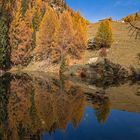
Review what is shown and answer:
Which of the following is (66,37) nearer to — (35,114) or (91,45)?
(91,45)

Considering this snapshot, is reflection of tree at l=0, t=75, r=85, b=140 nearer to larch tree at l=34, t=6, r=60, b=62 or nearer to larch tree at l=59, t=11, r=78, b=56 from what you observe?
larch tree at l=59, t=11, r=78, b=56

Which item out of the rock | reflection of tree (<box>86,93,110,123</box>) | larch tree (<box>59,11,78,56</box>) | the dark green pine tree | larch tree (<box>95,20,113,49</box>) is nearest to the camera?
reflection of tree (<box>86,93,110,123</box>)

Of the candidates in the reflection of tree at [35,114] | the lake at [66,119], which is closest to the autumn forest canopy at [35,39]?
the reflection of tree at [35,114]

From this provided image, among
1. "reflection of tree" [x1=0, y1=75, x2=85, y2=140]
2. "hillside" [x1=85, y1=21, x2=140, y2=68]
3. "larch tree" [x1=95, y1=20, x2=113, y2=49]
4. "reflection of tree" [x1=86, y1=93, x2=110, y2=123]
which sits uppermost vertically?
"larch tree" [x1=95, y1=20, x2=113, y2=49]

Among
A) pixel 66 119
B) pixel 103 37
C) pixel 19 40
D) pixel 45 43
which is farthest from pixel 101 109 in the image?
pixel 103 37

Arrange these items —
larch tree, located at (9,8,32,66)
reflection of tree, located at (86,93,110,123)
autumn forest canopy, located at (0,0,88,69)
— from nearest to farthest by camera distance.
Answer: reflection of tree, located at (86,93,110,123), autumn forest canopy, located at (0,0,88,69), larch tree, located at (9,8,32,66)

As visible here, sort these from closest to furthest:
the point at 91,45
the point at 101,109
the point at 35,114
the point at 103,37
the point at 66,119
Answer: the point at 66,119, the point at 35,114, the point at 101,109, the point at 103,37, the point at 91,45

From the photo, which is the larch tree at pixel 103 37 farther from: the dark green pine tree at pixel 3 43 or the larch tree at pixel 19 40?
the dark green pine tree at pixel 3 43

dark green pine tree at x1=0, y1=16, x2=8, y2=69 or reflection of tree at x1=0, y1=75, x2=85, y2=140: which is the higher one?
dark green pine tree at x1=0, y1=16, x2=8, y2=69

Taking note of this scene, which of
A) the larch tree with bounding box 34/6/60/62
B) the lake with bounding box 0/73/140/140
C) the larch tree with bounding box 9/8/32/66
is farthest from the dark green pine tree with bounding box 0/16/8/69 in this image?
the lake with bounding box 0/73/140/140

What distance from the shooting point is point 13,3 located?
11181 centimetres

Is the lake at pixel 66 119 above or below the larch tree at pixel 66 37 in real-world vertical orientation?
below

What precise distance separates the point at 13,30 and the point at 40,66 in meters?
13.9

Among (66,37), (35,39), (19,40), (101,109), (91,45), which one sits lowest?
(101,109)
